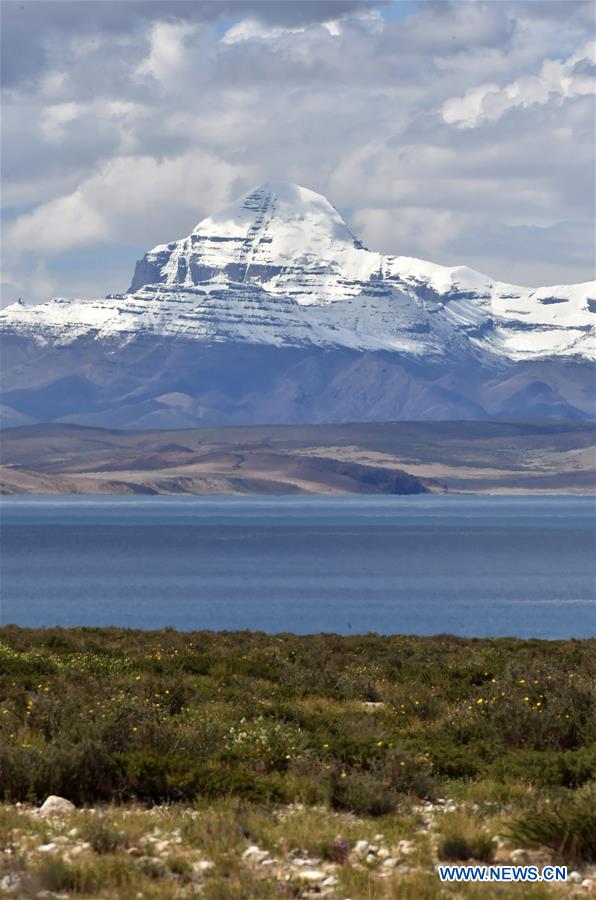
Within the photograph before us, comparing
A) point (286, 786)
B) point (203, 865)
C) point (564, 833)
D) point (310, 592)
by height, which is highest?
point (564, 833)

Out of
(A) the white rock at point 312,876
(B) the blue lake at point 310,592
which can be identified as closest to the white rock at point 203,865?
Result: (A) the white rock at point 312,876

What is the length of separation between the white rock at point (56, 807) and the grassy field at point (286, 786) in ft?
0.63

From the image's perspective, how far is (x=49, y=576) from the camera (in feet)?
522

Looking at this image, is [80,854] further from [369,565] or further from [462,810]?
[369,565]

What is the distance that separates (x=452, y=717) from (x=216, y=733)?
164 inches

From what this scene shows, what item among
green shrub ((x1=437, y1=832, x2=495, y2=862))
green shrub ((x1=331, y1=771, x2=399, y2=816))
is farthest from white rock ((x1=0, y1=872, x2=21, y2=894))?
green shrub ((x1=331, y1=771, x2=399, y2=816))

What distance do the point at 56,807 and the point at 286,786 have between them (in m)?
2.52

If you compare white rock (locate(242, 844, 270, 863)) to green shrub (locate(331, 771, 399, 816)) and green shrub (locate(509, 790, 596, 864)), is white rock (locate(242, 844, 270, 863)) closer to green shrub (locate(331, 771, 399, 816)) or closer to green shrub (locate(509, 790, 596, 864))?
green shrub (locate(331, 771, 399, 816))

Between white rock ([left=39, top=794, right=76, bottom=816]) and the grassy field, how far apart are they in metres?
0.19

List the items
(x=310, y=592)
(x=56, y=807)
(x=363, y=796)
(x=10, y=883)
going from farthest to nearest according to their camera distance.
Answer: (x=310, y=592) → (x=363, y=796) → (x=56, y=807) → (x=10, y=883)

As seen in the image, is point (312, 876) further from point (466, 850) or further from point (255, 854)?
point (466, 850)

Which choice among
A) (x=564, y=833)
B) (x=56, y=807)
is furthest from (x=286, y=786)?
(x=564, y=833)

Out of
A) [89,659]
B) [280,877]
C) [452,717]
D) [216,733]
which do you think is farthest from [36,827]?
[89,659]

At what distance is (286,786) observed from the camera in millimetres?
14945
